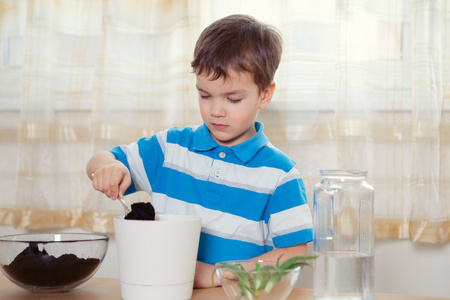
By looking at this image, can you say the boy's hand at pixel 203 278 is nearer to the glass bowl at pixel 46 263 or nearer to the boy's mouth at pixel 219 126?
the glass bowl at pixel 46 263

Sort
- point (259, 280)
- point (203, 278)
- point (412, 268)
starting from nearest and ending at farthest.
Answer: point (259, 280) → point (203, 278) → point (412, 268)

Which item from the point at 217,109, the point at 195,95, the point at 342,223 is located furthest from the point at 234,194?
the point at 195,95

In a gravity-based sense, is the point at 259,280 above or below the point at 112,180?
below

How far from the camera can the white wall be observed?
159cm

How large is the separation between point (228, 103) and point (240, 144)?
11cm

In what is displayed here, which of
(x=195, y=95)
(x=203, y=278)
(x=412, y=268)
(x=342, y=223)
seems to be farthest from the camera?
(x=195, y=95)

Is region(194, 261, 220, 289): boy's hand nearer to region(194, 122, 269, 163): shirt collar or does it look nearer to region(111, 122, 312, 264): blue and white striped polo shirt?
region(111, 122, 312, 264): blue and white striped polo shirt

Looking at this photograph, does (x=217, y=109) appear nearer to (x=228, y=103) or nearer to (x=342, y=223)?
(x=228, y=103)

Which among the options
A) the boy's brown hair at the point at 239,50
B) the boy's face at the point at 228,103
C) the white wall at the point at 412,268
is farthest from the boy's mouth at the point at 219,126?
the white wall at the point at 412,268

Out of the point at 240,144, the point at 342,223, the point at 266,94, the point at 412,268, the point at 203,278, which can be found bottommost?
the point at 412,268

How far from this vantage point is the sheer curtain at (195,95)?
5.14 ft

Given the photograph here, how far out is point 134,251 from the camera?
0.80m

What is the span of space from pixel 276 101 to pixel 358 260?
962 millimetres

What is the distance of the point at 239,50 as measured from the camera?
3.74 feet
